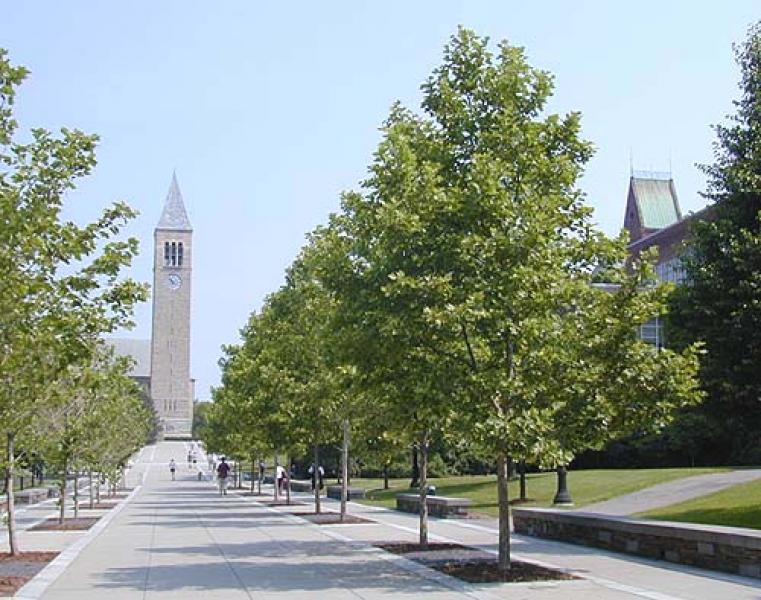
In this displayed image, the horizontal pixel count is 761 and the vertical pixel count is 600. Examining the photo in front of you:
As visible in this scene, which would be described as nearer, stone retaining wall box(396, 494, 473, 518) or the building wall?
stone retaining wall box(396, 494, 473, 518)

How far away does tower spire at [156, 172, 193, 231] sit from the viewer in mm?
179750

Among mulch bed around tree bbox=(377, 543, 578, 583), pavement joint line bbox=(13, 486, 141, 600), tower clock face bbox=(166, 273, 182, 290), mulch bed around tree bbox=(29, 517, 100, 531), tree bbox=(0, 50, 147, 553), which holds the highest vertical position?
tower clock face bbox=(166, 273, 182, 290)

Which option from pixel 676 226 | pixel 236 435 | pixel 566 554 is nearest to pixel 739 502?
pixel 566 554

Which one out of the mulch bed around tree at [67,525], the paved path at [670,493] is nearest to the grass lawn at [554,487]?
the paved path at [670,493]

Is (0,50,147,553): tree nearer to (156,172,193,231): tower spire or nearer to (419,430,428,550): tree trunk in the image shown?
(419,430,428,550): tree trunk

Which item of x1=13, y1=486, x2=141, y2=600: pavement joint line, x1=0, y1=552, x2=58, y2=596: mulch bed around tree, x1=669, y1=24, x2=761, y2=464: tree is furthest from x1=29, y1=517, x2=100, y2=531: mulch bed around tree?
x1=669, y1=24, x2=761, y2=464: tree

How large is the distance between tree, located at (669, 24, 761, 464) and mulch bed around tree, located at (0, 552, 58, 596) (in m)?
12.7

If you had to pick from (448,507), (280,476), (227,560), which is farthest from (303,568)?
(280,476)

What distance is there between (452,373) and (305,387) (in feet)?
46.7

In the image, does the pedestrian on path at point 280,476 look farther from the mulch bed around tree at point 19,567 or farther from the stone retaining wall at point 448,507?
the mulch bed around tree at point 19,567

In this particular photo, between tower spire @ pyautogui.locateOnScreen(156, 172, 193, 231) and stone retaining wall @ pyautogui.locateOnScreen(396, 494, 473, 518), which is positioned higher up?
tower spire @ pyautogui.locateOnScreen(156, 172, 193, 231)

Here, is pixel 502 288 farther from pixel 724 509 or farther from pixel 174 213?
pixel 174 213

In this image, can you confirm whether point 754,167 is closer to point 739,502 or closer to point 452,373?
point 739,502

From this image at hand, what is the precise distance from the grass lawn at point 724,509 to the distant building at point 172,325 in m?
151
